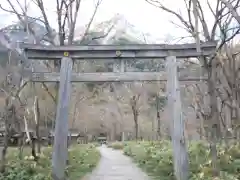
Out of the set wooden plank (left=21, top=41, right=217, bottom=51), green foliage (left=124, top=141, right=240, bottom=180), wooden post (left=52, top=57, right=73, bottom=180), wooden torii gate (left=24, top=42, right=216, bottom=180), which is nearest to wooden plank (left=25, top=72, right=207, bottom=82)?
wooden torii gate (left=24, top=42, right=216, bottom=180)

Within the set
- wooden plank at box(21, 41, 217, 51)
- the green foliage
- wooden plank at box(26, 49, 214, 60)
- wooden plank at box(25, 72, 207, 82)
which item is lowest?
the green foliage

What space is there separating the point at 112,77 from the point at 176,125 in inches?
93.0

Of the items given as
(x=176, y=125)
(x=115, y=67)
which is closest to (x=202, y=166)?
(x=176, y=125)

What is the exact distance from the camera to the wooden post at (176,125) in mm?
8789

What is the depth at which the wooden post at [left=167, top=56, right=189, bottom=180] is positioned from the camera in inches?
346

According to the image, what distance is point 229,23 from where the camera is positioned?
11328 mm

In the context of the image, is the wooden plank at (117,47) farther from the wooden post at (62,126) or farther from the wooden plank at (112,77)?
the wooden plank at (112,77)

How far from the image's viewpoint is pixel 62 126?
912cm

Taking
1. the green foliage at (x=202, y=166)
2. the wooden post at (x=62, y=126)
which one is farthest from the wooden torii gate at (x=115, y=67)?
the green foliage at (x=202, y=166)

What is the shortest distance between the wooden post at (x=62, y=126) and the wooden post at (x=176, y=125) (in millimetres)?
3049

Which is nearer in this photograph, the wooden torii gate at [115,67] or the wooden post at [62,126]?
the wooden post at [62,126]

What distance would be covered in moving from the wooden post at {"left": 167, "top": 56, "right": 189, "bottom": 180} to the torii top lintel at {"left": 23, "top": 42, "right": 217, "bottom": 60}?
326mm

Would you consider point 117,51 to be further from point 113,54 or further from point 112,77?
point 112,77

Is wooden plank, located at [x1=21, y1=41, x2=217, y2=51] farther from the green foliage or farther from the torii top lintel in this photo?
the green foliage
